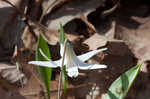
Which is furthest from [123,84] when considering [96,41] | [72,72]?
[96,41]

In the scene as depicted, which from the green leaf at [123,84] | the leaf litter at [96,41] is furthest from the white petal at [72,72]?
the leaf litter at [96,41]

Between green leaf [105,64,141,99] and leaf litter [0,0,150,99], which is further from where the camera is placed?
leaf litter [0,0,150,99]

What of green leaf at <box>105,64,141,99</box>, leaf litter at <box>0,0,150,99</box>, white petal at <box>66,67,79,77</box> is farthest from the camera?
leaf litter at <box>0,0,150,99</box>

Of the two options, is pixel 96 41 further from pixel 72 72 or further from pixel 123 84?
pixel 72 72

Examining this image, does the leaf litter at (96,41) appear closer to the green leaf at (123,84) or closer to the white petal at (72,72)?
the green leaf at (123,84)

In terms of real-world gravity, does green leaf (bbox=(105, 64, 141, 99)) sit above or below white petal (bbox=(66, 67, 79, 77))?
below

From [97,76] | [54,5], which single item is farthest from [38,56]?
[54,5]

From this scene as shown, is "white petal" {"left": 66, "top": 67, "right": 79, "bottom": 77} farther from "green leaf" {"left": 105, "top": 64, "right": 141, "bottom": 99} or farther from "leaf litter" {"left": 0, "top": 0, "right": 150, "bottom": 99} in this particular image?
"leaf litter" {"left": 0, "top": 0, "right": 150, "bottom": 99}

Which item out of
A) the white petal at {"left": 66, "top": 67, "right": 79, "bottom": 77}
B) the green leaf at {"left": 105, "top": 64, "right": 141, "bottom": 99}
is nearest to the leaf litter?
the green leaf at {"left": 105, "top": 64, "right": 141, "bottom": 99}
